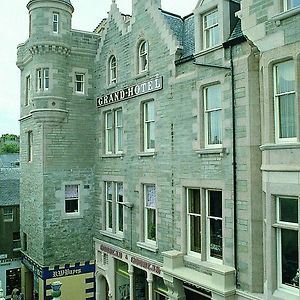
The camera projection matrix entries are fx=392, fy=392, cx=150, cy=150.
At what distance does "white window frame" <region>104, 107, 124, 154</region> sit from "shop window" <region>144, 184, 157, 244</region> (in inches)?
112

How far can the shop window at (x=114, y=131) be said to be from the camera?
20.2 metres

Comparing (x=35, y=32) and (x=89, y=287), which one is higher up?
(x=35, y=32)

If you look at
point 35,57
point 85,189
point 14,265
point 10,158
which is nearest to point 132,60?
point 35,57

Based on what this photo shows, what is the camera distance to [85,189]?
2194 cm

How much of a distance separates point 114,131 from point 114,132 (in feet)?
0.18

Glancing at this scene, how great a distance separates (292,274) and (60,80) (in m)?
15.6

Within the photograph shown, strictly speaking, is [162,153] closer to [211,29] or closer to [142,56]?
[142,56]

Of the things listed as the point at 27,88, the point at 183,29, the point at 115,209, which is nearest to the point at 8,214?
the point at 27,88

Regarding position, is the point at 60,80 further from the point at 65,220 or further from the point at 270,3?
the point at 270,3

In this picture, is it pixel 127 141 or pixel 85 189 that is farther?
pixel 85 189

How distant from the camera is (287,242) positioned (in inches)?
412

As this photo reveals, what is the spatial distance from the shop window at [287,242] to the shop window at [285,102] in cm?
174

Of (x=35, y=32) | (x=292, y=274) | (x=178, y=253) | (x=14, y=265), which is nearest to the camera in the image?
(x=292, y=274)

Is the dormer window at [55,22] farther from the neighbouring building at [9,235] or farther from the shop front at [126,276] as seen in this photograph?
the neighbouring building at [9,235]
